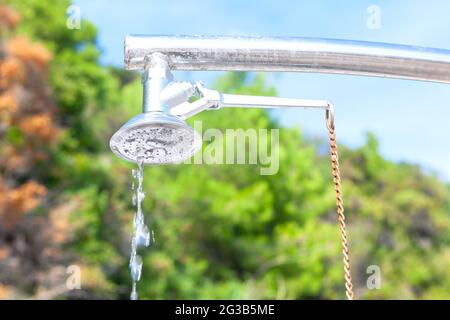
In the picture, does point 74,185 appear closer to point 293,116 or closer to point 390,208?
point 293,116

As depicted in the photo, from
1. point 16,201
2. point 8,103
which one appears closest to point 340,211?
point 16,201

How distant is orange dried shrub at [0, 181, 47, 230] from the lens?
402 centimetres

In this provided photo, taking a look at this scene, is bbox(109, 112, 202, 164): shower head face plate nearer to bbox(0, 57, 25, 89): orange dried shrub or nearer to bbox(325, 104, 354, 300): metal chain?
bbox(325, 104, 354, 300): metal chain

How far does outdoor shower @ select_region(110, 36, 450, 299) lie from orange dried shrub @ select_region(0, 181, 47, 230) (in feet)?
12.4

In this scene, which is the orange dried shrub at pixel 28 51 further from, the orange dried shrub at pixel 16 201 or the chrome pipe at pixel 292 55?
the chrome pipe at pixel 292 55

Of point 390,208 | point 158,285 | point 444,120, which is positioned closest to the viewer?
point 158,285

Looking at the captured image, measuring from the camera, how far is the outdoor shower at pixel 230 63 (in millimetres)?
441

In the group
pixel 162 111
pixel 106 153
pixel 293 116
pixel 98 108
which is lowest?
pixel 162 111

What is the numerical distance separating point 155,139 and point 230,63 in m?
0.09

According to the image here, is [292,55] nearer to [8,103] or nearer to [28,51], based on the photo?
[8,103]

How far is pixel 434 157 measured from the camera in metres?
8.48

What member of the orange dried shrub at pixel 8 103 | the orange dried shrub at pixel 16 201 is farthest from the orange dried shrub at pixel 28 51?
the orange dried shrub at pixel 16 201
